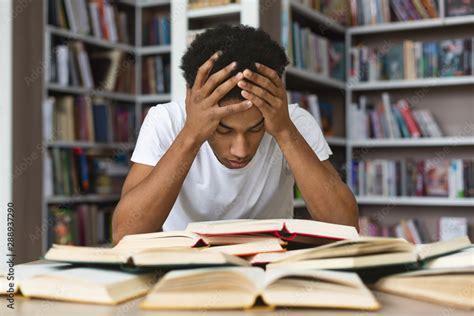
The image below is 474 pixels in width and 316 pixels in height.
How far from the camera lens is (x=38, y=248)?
2223 mm

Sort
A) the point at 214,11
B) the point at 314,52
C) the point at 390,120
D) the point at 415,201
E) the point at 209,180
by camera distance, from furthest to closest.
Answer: the point at 390,120 → the point at 415,201 → the point at 314,52 → the point at 214,11 → the point at 209,180

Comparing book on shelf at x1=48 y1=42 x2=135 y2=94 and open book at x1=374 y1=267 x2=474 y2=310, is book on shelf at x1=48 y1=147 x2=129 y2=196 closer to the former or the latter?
book on shelf at x1=48 y1=42 x2=135 y2=94

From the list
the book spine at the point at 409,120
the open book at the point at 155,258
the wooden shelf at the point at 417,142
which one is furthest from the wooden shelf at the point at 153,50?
the open book at the point at 155,258

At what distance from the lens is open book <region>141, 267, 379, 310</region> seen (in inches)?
22.5

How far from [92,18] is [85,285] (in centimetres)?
304

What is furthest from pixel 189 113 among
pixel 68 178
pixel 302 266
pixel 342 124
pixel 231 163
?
pixel 342 124

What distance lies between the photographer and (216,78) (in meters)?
1.16

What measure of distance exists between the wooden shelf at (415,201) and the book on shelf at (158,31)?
5.05 ft

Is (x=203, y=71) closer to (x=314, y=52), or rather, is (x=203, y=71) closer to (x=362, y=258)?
(x=362, y=258)

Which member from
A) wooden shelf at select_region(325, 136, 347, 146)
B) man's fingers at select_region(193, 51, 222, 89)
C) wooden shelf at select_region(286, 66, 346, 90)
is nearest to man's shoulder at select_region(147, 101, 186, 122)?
man's fingers at select_region(193, 51, 222, 89)

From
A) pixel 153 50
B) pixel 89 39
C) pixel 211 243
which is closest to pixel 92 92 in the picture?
pixel 89 39

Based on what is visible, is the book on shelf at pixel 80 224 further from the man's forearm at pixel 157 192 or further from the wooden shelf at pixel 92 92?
the man's forearm at pixel 157 192

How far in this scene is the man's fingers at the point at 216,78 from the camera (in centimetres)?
116

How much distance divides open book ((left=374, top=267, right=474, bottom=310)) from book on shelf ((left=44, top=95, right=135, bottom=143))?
266 cm
